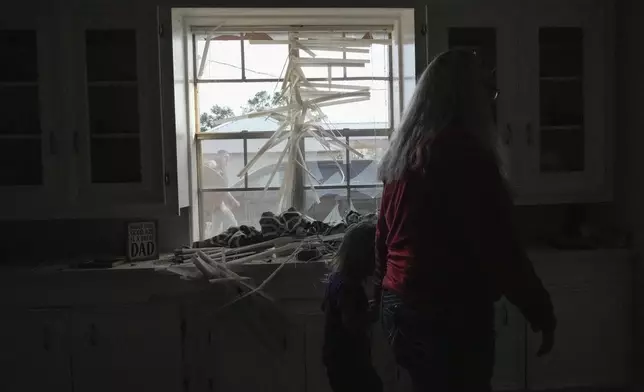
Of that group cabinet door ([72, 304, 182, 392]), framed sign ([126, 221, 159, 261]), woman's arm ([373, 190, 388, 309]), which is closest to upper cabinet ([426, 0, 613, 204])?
woman's arm ([373, 190, 388, 309])

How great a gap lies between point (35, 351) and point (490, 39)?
2.32m

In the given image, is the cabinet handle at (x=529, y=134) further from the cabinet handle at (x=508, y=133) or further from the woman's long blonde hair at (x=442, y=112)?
the woman's long blonde hair at (x=442, y=112)

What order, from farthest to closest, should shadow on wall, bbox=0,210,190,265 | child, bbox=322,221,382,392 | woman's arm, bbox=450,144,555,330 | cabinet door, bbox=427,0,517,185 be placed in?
shadow on wall, bbox=0,210,190,265
cabinet door, bbox=427,0,517,185
child, bbox=322,221,382,392
woman's arm, bbox=450,144,555,330

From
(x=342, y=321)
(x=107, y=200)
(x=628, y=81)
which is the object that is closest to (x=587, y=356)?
(x=628, y=81)

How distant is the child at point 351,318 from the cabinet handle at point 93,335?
1.03 m

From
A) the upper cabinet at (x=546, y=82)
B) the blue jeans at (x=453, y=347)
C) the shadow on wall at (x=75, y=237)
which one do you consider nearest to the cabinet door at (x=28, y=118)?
the shadow on wall at (x=75, y=237)

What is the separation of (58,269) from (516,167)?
1.99 m

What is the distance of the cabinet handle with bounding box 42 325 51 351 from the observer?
2367mm

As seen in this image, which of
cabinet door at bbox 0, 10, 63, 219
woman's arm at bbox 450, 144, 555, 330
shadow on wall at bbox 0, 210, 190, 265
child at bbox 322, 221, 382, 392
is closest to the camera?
woman's arm at bbox 450, 144, 555, 330

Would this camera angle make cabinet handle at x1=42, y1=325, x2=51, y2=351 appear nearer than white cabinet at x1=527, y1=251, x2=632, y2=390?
Yes

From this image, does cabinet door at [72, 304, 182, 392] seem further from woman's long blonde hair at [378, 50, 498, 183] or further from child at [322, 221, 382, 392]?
woman's long blonde hair at [378, 50, 498, 183]

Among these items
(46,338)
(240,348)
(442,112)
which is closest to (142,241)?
(46,338)

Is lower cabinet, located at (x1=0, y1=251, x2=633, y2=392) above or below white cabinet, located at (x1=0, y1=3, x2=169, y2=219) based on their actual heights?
below

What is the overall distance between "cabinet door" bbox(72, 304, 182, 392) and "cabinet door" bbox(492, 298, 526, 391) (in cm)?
135
